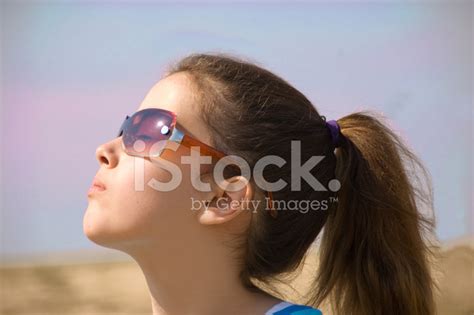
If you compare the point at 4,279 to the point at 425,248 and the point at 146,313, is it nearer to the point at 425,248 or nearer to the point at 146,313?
the point at 146,313

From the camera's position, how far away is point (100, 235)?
2686 millimetres

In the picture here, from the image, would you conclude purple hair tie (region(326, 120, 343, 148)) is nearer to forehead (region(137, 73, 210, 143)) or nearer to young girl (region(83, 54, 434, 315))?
young girl (region(83, 54, 434, 315))

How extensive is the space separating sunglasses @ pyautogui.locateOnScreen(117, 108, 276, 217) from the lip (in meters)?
0.18

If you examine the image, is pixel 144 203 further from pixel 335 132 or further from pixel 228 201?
pixel 335 132

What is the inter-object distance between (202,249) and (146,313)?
5153 millimetres

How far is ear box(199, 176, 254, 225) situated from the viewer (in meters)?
2.74

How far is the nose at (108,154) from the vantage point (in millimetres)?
2785

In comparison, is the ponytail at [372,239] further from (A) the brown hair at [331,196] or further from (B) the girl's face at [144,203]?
(B) the girl's face at [144,203]

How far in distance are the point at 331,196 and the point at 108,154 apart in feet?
3.33

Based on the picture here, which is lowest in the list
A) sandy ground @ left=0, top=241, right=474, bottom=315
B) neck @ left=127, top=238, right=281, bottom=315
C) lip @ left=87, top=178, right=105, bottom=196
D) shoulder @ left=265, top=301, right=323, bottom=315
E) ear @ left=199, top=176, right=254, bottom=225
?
Answer: sandy ground @ left=0, top=241, right=474, bottom=315

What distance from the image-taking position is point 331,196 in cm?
294

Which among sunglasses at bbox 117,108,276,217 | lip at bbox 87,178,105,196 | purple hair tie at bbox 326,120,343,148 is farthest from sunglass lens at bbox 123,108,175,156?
purple hair tie at bbox 326,120,343,148

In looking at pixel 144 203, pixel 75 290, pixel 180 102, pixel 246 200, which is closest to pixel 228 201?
pixel 246 200

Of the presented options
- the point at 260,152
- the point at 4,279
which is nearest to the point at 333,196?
the point at 260,152
